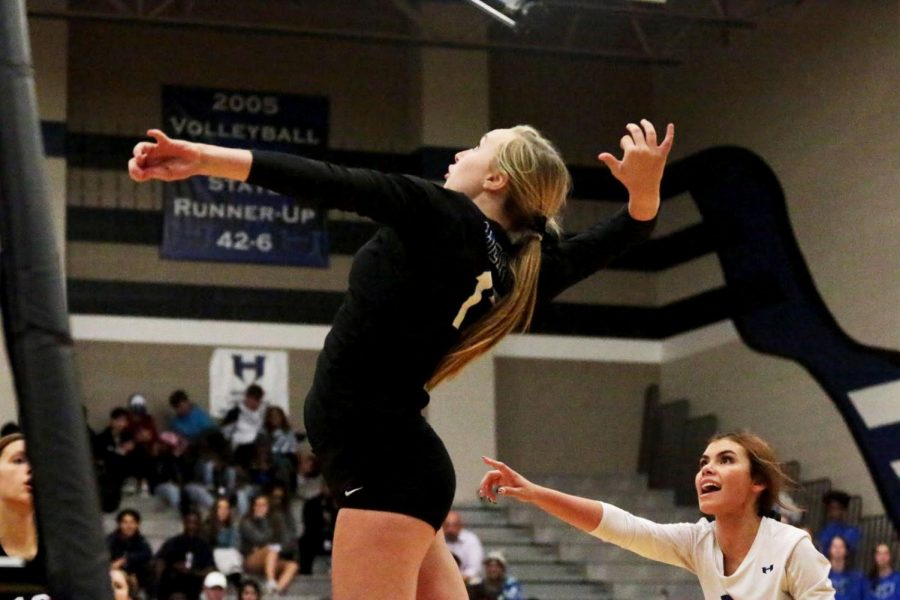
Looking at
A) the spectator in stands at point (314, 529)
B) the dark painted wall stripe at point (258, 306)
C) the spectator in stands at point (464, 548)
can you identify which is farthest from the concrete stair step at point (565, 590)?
the dark painted wall stripe at point (258, 306)

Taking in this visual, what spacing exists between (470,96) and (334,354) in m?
16.6

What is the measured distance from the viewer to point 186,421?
18.3 m

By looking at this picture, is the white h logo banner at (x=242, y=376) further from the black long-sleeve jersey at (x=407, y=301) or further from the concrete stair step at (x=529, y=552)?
the black long-sleeve jersey at (x=407, y=301)

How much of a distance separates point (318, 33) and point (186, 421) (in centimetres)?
496

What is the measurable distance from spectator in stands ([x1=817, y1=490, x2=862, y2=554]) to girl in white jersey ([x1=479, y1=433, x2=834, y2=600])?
10.8 m

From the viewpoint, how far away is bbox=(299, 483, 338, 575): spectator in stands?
15898 mm

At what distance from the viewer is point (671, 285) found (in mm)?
21047

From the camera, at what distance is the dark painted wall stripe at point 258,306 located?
19.1 m

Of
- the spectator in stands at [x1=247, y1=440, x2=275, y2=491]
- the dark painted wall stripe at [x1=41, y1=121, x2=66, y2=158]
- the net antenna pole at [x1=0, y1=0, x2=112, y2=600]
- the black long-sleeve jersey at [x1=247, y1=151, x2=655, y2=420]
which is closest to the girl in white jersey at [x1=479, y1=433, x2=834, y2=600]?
the black long-sleeve jersey at [x1=247, y1=151, x2=655, y2=420]

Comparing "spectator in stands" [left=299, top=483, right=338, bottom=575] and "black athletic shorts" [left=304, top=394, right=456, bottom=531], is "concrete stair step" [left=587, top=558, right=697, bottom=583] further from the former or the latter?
"black athletic shorts" [left=304, top=394, right=456, bottom=531]

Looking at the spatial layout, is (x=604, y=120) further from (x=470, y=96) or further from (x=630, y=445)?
(x=630, y=445)

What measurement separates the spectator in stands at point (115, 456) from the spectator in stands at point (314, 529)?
6.42 ft

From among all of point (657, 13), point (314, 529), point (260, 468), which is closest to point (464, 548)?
point (314, 529)

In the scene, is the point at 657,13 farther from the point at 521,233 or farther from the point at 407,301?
the point at 407,301
